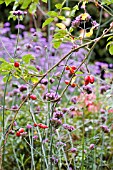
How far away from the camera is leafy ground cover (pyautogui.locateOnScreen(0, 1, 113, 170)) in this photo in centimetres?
160

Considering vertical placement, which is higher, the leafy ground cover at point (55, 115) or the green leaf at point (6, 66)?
the green leaf at point (6, 66)

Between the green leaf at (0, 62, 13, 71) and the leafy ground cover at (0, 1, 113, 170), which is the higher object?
the green leaf at (0, 62, 13, 71)

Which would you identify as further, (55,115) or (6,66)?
(55,115)

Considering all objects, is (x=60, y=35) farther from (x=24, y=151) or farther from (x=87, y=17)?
(x=24, y=151)

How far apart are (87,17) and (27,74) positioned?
0.32 meters

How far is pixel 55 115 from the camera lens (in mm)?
1829

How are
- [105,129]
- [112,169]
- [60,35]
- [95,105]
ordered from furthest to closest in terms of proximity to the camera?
[95,105]
[112,169]
[105,129]
[60,35]

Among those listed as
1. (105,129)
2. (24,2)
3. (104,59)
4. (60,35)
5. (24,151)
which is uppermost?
(24,2)

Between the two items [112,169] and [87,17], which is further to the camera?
[112,169]

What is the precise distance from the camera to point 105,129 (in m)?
2.02

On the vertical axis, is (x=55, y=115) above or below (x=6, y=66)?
below

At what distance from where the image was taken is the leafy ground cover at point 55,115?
160 centimetres

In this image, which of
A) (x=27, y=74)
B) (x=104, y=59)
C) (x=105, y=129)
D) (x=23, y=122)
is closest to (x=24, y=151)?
(x=23, y=122)

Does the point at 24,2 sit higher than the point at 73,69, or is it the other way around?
the point at 24,2
